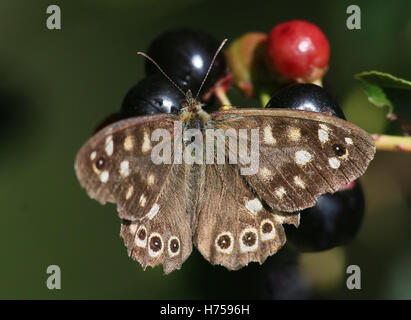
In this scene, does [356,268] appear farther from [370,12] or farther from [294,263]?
[370,12]

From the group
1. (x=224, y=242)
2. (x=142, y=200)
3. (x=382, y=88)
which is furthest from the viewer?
(x=382, y=88)

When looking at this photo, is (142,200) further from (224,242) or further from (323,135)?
(323,135)

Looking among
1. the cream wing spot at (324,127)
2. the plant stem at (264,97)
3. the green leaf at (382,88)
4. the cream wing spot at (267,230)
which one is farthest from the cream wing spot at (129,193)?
the green leaf at (382,88)

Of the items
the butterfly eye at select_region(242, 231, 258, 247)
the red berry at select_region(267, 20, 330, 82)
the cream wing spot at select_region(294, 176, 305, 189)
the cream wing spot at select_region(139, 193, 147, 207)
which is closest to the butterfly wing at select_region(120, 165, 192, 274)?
the cream wing spot at select_region(139, 193, 147, 207)

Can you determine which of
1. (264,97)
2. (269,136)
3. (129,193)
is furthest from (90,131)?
(269,136)

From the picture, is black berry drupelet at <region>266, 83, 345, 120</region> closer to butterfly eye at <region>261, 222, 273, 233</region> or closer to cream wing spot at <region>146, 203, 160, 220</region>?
butterfly eye at <region>261, 222, 273, 233</region>

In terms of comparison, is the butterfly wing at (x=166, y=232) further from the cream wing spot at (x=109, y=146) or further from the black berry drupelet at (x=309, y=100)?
the black berry drupelet at (x=309, y=100)

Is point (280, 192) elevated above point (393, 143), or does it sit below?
below
